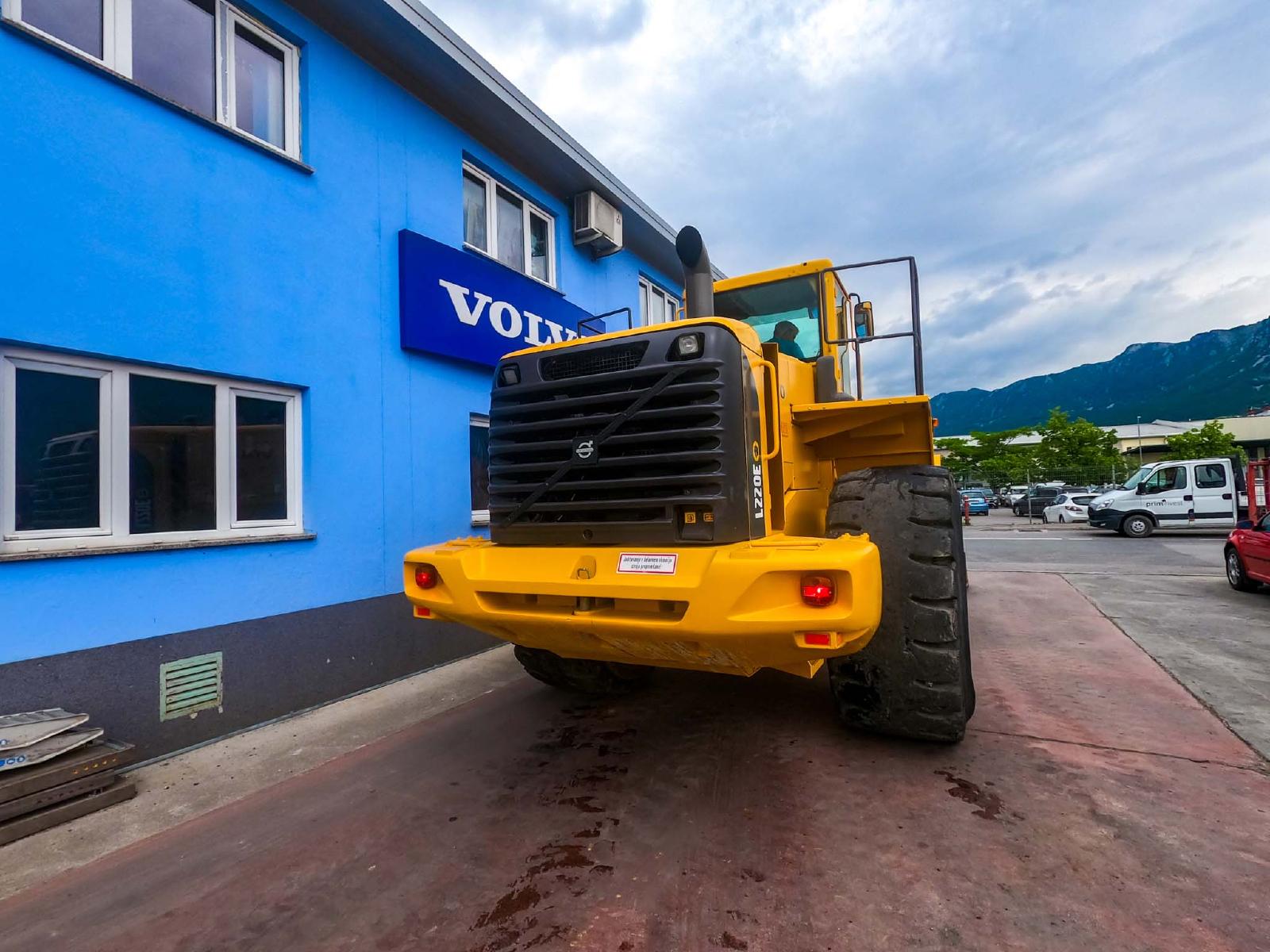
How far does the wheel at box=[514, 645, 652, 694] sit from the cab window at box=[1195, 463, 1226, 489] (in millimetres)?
18798

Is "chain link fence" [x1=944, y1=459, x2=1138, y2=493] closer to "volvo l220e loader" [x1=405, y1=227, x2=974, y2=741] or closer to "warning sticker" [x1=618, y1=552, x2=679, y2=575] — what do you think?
"volvo l220e loader" [x1=405, y1=227, x2=974, y2=741]

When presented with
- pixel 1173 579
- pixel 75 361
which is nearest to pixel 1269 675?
pixel 1173 579

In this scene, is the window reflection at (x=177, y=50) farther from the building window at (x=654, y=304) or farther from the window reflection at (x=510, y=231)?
the building window at (x=654, y=304)

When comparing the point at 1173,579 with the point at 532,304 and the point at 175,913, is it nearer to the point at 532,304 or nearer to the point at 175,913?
the point at 532,304

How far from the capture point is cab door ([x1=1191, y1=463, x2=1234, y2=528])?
51.9ft

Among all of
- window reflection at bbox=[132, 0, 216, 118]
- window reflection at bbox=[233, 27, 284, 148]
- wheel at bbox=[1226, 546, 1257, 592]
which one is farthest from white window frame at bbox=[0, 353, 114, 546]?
wheel at bbox=[1226, 546, 1257, 592]

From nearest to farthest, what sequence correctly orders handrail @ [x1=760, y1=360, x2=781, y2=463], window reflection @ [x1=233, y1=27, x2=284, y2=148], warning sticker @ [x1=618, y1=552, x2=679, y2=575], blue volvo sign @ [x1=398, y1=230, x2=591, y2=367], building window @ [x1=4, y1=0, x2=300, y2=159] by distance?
warning sticker @ [x1=618, y1=552, x2=679, y2=575]
handrail @ [x1=760, y1=360, x2=781, y2=463]
building window @ [x1=4, y1=0, x2=300, y2=159]
window reflection @ [x1=233, y1=27, x2=284, y2=148]
blue volvo sign @ [x1=398, y1=230, x2=591, y2=367]

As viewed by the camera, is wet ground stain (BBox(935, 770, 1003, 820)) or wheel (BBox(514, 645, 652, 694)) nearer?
wet ground stain (BBox(935, 770, 1003, 820))

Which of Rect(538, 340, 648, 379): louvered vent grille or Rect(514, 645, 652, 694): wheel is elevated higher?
Rect(538, 340, 648, 379): louvered vent grille

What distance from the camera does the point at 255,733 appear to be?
4059 mm

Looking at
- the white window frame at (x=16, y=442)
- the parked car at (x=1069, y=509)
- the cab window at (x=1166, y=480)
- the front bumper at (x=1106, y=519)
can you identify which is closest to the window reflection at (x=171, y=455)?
the white window frame at (x=16, y=442)

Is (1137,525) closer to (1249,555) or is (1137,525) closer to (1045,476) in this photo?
(1249,555)

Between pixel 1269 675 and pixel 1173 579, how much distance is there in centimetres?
582

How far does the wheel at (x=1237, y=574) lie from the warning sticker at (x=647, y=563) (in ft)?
30.9
